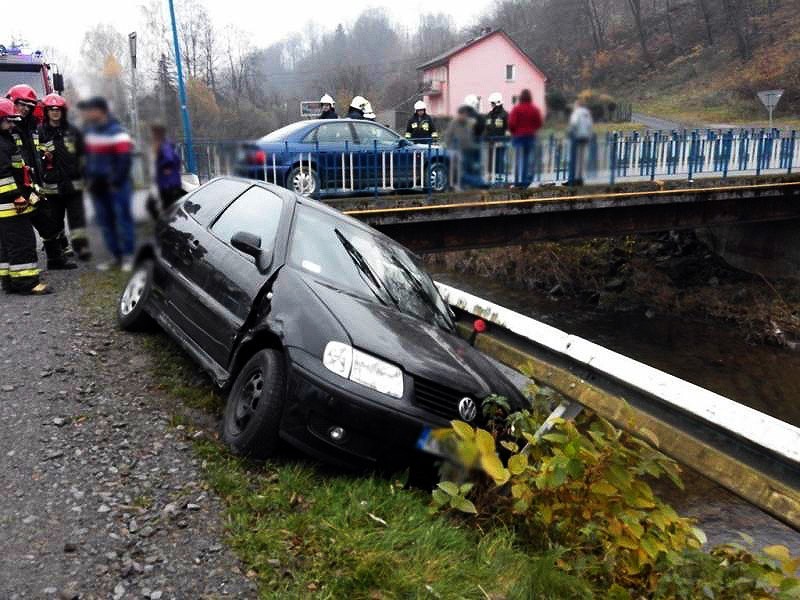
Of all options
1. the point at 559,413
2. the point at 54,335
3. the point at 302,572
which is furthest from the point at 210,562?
the point at 54,335

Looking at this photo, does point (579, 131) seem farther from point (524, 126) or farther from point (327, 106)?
point (327, 106)

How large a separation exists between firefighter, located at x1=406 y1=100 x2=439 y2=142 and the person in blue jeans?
1.46 feet

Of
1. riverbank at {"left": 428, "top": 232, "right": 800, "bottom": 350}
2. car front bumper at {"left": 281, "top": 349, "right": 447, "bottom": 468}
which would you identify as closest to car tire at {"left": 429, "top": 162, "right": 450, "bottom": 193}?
car front bumper at {"left": 281, "top": 349, "right": 447, "bottom": 468}

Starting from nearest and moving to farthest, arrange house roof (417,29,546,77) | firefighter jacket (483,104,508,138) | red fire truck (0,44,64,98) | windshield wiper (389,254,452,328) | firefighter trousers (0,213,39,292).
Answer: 1. firefighter jacket (483,104,508,138)
2. house roof (417,29,546,77)
3. red fire truck (0,44,64,98)
4. firefighter trousers (0,213,39,292)
5. windshield wiper (389,254,452,328)

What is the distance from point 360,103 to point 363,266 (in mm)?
3719

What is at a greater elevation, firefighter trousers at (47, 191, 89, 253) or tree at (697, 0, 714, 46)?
tree at (697, 0, 714, 46)

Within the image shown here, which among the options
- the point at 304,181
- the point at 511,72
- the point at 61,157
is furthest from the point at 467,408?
the point at 61,157

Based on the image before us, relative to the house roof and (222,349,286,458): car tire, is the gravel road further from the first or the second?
the house roof

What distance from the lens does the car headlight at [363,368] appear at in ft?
12.7

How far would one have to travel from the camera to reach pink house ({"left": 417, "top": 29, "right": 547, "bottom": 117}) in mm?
724

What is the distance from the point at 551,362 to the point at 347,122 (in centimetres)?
369

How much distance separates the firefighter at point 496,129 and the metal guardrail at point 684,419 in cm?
285

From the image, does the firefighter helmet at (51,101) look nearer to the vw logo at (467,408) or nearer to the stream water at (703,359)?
the vw logo at (467,408)

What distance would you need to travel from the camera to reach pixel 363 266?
480 centimetres
